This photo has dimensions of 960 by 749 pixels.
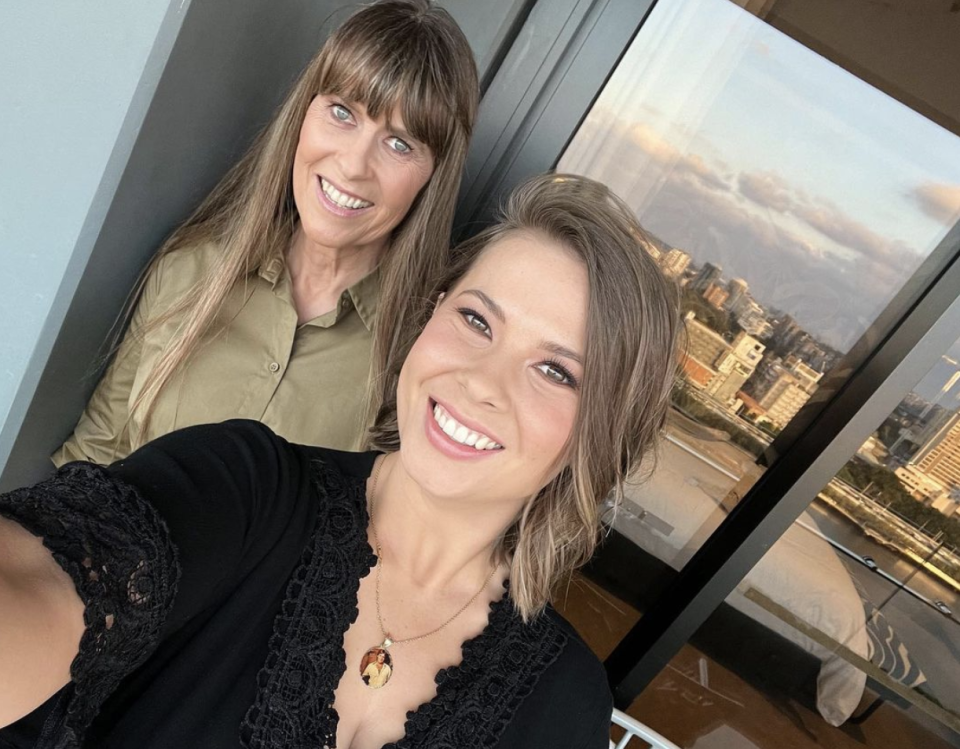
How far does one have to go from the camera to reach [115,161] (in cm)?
137

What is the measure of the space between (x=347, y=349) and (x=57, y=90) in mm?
690

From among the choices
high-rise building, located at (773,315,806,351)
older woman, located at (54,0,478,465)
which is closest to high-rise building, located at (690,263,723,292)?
high-rise building, located at (773,315,806,351)

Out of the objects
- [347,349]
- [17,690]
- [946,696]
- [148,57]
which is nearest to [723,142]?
[347,349]

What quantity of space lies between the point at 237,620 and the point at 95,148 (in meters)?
0.89

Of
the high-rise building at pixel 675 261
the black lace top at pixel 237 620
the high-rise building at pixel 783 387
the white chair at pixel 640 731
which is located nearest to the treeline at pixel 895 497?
the high-rise building at pixel 783 387

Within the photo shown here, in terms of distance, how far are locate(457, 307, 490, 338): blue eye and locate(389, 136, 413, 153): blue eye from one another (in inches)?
16.0

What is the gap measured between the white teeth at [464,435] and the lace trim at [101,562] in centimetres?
42

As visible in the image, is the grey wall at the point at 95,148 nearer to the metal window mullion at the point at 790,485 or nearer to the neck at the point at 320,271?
the neck at the point at 320,271

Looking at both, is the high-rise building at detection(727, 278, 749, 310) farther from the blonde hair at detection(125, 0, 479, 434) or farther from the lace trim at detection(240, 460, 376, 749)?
the lace trim at detection(240, 460, 376, 749)

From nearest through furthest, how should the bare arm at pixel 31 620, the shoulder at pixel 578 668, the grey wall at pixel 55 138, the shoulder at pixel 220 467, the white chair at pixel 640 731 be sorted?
the bare arm at pixel 31 620 < the shoulder at pixel 220 467 < the shoulder at pixel 578 668 < the grey wall at pixel 55 138 < the white chair at pixel 640 731

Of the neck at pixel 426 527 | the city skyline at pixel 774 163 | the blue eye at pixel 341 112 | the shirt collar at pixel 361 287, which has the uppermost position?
the city skyline at pixel 774 163

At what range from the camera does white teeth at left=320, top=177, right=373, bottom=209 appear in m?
1.43

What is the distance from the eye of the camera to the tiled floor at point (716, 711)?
186 cm

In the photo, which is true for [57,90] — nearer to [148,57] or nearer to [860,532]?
[148,57]
